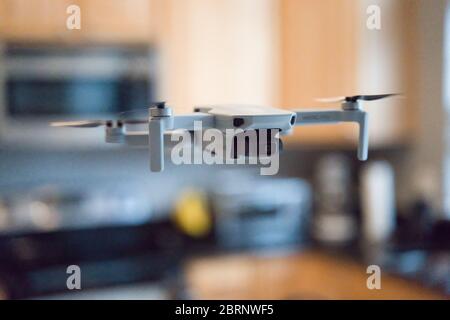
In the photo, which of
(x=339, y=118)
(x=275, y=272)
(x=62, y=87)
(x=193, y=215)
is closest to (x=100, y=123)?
(x=339, y=118)

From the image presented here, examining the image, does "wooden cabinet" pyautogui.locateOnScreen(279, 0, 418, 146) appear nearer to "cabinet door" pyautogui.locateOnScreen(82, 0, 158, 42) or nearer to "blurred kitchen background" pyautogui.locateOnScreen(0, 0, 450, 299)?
"blurred kitchen background" pyautogui.locateOnScreen(0, 0, 450, 299)

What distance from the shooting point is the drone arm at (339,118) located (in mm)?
352

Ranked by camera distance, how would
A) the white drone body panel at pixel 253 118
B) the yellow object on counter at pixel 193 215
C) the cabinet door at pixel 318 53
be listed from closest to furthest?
the white drone body panel at pixel 253 118, the cabinet door at pixel 318 53, the yellow object on counter at pixel 193 215

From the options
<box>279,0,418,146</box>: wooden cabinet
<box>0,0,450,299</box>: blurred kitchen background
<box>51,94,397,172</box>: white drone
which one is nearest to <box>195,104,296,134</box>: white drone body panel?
<box>51,94,397,172</box>: white drone

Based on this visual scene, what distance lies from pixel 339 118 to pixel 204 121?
103 millimetres

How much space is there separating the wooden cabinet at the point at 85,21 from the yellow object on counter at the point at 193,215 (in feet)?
1.66

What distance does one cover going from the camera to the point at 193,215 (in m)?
1.64

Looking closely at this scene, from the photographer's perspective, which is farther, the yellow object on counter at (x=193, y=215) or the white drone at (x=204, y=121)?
the yellow object on counter at (x=193, y=215)

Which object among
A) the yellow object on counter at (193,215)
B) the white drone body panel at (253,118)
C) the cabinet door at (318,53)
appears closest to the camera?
the white drone body panel at (253,118)

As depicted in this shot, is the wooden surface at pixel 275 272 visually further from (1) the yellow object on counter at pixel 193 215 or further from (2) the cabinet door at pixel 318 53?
(2) the cabinet door at pixel 318 53

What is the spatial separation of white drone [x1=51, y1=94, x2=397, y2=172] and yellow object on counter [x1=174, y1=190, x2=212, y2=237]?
1279mm

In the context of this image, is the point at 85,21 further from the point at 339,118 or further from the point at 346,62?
the point at 339,118

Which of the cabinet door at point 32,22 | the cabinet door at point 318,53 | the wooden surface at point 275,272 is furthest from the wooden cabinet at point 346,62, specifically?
the cabinet door at point 32,22
